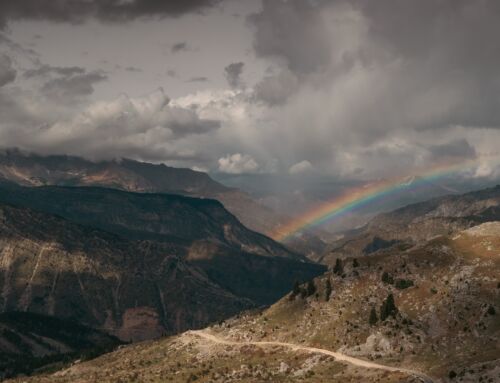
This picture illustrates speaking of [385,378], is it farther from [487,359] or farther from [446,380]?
[487,359]

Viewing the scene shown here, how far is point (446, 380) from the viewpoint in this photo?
632 ft

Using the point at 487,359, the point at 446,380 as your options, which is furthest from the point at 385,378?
the point at 487,359

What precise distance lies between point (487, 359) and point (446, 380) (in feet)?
60.5

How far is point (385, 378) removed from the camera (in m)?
200

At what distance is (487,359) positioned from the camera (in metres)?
200

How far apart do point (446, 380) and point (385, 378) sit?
1959 cm

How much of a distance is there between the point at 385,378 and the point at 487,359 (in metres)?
34.9
